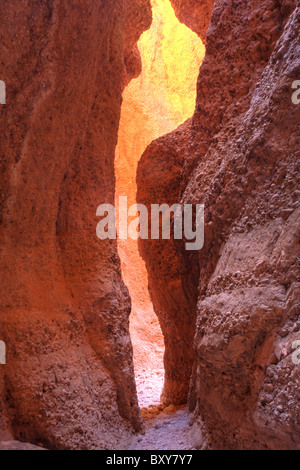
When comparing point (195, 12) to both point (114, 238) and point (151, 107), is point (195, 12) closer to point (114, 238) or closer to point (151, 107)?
point (114, 238)

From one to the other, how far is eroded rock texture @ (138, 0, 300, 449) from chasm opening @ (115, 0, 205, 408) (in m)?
5.93

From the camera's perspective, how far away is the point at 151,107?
11.7m

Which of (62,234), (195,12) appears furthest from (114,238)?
(195,12)

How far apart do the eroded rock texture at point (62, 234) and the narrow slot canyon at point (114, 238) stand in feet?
0.04

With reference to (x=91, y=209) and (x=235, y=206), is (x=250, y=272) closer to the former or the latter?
(x=235, y=206)

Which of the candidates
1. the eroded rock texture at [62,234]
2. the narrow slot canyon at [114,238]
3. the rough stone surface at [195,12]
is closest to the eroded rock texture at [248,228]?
the narrow slot canyon at [114,238]

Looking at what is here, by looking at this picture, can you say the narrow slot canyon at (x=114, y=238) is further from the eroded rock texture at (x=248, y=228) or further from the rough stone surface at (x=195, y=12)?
the rough stone surface at (x=195, y=12)

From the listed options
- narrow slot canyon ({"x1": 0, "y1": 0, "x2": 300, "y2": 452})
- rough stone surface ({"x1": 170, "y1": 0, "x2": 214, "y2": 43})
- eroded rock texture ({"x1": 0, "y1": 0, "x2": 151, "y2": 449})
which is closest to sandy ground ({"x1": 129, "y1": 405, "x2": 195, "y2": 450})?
narrow slot canyon ({"x1": 0, "y1": 0, "x2": 300, "y2": 452})

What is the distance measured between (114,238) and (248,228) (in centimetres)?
140

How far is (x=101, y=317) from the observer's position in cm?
330

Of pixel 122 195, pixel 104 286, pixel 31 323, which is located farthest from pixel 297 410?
pixel 122 195

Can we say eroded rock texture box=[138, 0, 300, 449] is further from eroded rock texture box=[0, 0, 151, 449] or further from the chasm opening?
the chasm opening

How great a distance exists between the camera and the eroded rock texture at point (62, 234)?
2582 millimetres

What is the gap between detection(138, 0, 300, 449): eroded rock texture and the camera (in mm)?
2146
